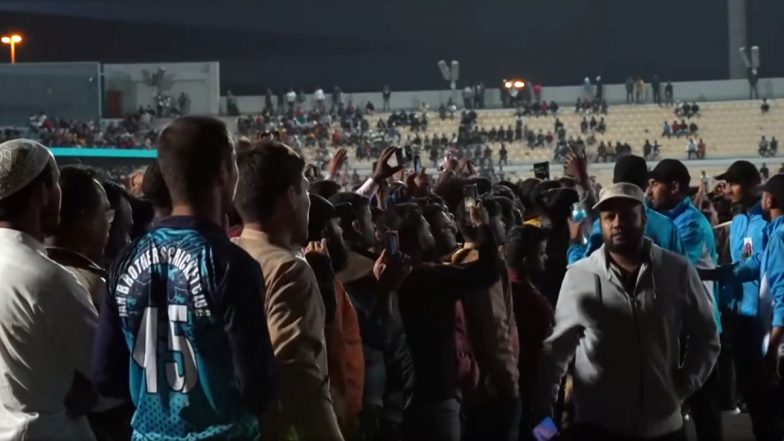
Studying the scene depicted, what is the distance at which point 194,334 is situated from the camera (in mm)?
2525

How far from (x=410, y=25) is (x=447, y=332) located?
47.0 metres

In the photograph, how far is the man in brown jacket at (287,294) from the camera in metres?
2.88

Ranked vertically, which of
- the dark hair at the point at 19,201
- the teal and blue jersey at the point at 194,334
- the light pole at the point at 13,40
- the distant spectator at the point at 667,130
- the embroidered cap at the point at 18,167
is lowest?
the teal and blue jersey at the point at 194,334

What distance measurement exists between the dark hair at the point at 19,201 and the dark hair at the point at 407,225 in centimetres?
170

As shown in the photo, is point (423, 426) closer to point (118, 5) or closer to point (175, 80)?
point (175, 80)

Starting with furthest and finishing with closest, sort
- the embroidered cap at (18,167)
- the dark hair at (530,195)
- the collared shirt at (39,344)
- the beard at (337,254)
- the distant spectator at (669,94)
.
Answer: the distant spectator at (669,94) → the dark hair at (530,195) → the beard at (337,254) → the embroidered cap at (18,167) → the collared shirt at (39,344)

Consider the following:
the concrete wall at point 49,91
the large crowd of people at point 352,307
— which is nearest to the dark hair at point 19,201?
the large crowd of people at point 352,307

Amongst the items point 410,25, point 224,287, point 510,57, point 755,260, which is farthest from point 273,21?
point 224,287

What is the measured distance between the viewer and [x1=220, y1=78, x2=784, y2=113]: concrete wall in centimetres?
4272

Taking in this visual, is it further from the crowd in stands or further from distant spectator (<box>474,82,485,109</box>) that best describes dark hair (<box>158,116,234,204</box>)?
distant spectator (<box>474,82,485,109</box>)

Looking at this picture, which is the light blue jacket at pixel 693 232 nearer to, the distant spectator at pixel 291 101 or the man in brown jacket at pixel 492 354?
the man in brown jacket at pixel 492 354

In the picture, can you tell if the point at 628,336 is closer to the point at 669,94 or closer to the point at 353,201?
the point at 353,201

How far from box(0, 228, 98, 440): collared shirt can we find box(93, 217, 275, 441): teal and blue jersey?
1.29ft

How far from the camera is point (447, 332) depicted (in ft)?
15.6
